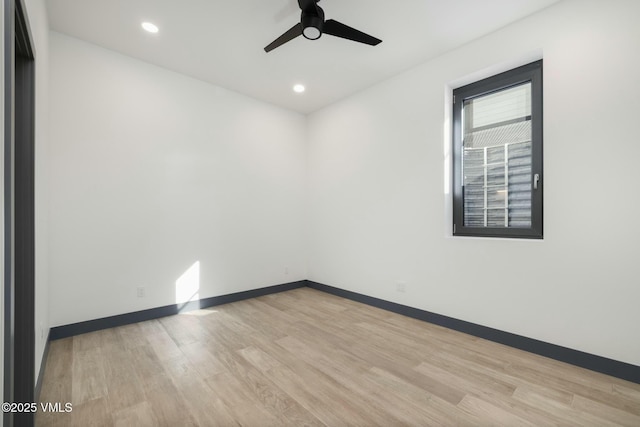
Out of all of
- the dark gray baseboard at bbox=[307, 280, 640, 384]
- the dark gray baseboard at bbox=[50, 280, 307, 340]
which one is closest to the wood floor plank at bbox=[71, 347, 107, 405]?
the dark gray baseboard at bbox=[50, 280, 307, 340]

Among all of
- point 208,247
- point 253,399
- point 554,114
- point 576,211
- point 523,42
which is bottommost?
point 253,399

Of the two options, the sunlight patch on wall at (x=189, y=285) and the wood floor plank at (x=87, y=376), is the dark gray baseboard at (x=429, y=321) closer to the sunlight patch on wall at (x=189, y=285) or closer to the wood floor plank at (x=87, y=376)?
the sunlight patch on wall at (x=189, y=285)

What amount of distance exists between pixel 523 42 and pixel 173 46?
3293 millimetres

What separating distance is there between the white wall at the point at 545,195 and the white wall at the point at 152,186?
146 cm

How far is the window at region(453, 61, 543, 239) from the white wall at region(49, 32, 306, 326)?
255 centimetres

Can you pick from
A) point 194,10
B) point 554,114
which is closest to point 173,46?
point 194,10

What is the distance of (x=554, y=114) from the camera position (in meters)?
2.41

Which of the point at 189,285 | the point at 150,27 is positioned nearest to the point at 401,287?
the point at 189,285

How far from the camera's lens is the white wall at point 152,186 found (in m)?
2.80

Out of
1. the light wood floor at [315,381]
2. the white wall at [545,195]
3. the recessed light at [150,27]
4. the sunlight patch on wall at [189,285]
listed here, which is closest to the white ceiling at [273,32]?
the recessed light at [150,27]

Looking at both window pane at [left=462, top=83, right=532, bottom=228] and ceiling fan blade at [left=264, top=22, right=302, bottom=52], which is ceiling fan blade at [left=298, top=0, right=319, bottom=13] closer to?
ceiling fan blade at [left=264, top=22, right=302, bottom=52]

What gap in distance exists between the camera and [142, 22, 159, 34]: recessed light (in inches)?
104

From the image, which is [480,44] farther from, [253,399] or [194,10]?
[253,399]

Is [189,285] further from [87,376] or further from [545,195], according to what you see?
[545,195]
